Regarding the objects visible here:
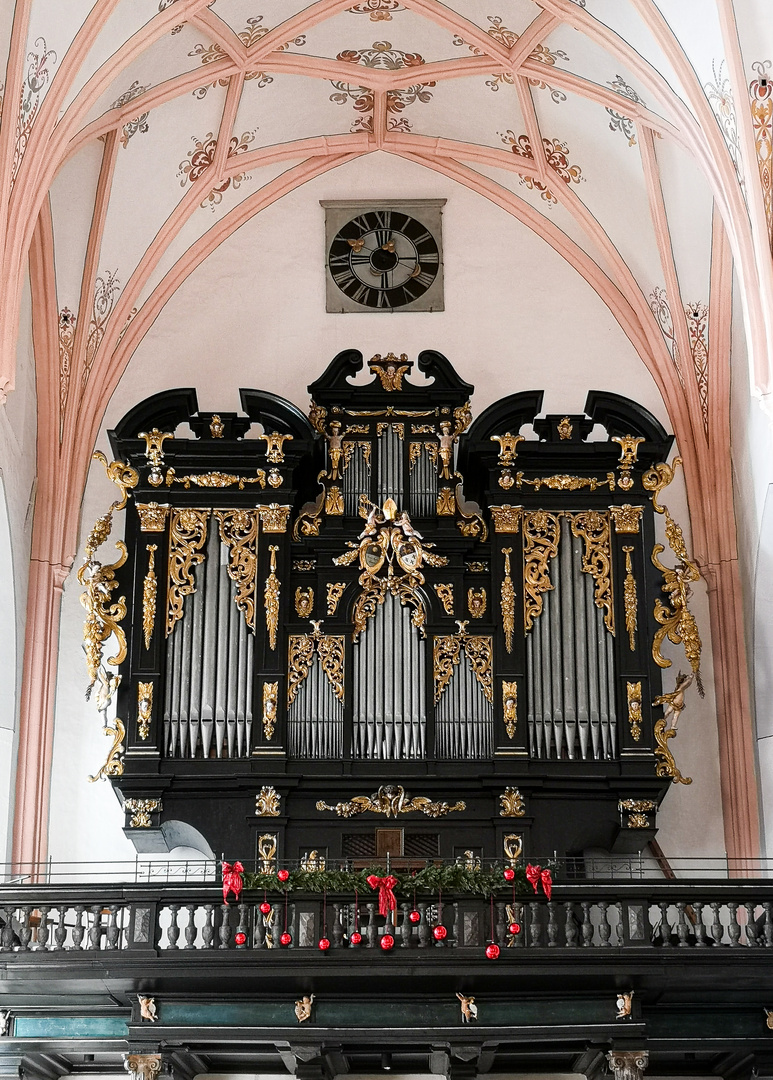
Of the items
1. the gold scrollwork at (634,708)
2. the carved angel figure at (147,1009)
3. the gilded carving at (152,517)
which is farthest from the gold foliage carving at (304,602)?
the carved angel figure at (147,1009)

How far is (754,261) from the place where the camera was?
1936cm

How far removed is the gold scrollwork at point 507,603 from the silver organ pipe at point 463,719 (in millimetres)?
564

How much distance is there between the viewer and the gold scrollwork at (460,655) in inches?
846

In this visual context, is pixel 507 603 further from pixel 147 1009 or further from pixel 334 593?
pixel 147 1009

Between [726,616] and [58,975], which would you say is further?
[726,616]

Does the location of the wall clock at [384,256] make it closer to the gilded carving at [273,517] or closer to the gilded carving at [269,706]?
the gilded carving at [273,517]

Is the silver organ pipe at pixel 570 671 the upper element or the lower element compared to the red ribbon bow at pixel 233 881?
upper

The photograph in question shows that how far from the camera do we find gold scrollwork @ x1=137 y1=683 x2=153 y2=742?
2106 cm

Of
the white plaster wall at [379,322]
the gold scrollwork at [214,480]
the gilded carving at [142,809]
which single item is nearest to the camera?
the gilded carving at [142,809]

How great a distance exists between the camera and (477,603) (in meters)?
21.9

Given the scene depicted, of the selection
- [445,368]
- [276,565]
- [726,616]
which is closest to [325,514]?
[276,565]

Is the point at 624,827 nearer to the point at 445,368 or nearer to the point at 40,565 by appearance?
the point at 445,368

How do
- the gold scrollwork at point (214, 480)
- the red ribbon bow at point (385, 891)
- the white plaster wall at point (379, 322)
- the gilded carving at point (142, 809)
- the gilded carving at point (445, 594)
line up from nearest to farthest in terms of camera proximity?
the red ribbon bow at point (385, 891) < the gilded carving at point (142, 809) < the gilded carving at point (445, 594) < the gold scrollwork at point (214, 480) < the white plaster wall at point (379, 322)

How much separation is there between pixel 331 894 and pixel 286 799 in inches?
86.2
